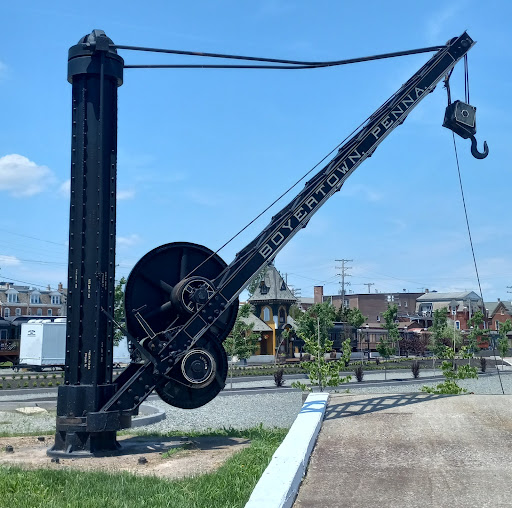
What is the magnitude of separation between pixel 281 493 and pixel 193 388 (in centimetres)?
518

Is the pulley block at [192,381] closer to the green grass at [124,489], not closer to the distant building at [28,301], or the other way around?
the green grass at [124,489]

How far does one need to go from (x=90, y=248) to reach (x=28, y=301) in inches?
4046

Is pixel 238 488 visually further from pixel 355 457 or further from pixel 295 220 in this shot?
pixel 295 220

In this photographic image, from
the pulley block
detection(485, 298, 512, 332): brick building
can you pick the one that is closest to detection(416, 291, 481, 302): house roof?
detection(485, 298, 512, 332): brick building

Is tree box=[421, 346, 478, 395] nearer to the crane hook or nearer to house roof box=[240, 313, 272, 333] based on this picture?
the crane hook

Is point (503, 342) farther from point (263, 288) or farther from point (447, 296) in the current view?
point (447, 296)

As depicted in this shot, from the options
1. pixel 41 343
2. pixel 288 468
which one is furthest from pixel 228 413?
pixel 41 343

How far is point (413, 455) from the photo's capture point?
7727mm

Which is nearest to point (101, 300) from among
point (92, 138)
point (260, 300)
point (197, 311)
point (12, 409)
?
point (197, 311)

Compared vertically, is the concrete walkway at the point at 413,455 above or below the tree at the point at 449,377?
below

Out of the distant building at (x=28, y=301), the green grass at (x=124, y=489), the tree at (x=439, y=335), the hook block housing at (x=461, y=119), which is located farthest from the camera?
the distant building at (x=28, y=301)

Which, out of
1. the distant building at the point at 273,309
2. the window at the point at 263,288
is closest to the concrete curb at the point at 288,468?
the distant building at the point at 273,309

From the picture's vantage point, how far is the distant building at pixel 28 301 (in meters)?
104

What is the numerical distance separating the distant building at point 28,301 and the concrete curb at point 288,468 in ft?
323
